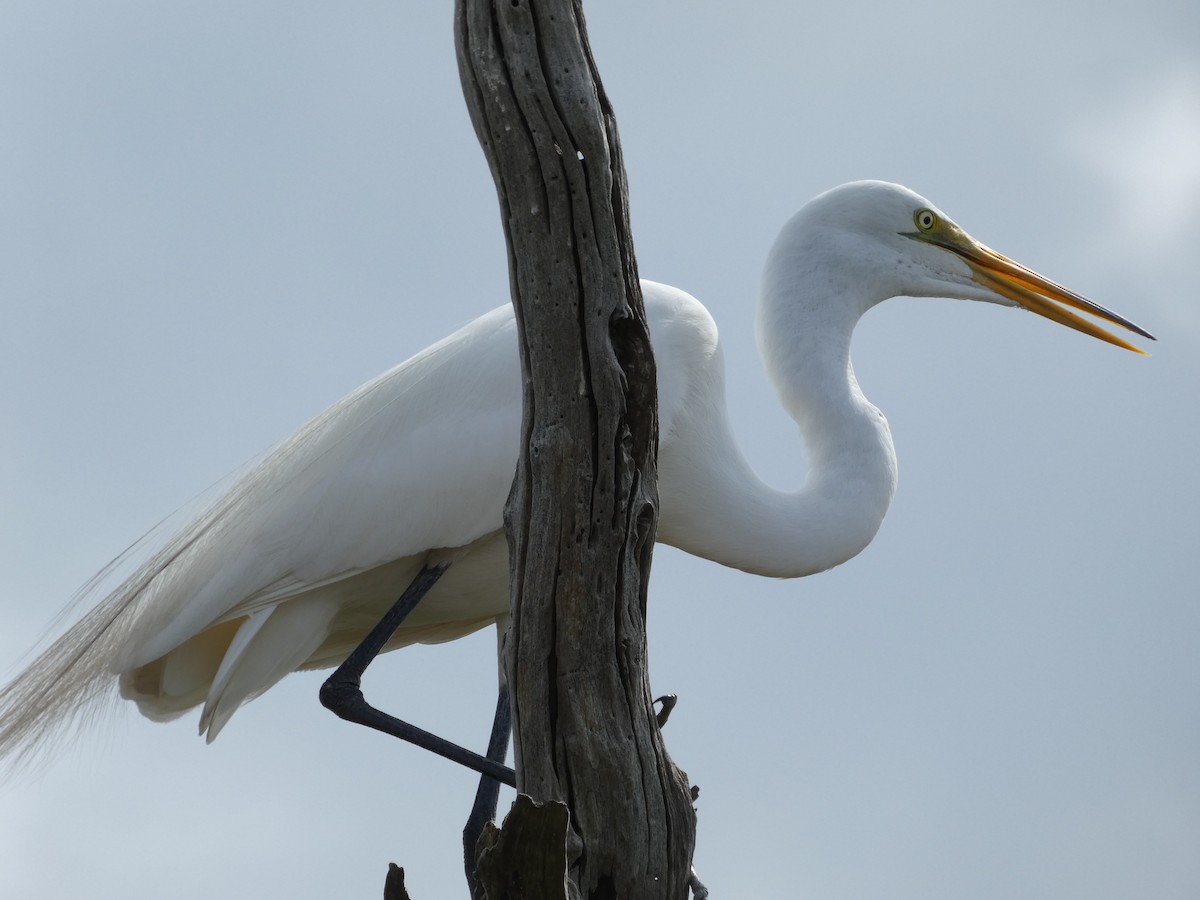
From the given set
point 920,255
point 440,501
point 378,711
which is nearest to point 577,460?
point 440,501

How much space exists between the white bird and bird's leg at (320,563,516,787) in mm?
113

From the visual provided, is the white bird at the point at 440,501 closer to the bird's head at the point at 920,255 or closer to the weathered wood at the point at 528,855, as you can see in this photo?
the bird's head at the point at 920,255

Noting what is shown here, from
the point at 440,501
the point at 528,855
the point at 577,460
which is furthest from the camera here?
the point at 440,501

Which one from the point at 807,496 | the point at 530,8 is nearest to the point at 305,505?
the point at 807,496

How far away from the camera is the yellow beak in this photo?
16.1 feet

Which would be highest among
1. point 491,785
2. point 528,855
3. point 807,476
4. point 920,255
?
point 920,255

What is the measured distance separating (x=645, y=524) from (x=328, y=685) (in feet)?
6.11

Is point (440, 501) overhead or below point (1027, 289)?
below

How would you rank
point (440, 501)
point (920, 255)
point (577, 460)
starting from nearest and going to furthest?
1. point (577, 460)
2. point (440, 501)
3. point (920, 255)

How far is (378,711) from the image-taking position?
428cm

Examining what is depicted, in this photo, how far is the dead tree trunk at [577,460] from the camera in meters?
2.55

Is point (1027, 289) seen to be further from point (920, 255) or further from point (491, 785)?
point (491, 785)

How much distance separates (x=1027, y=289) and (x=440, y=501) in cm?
215

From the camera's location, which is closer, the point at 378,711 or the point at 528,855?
the point at 528,855
